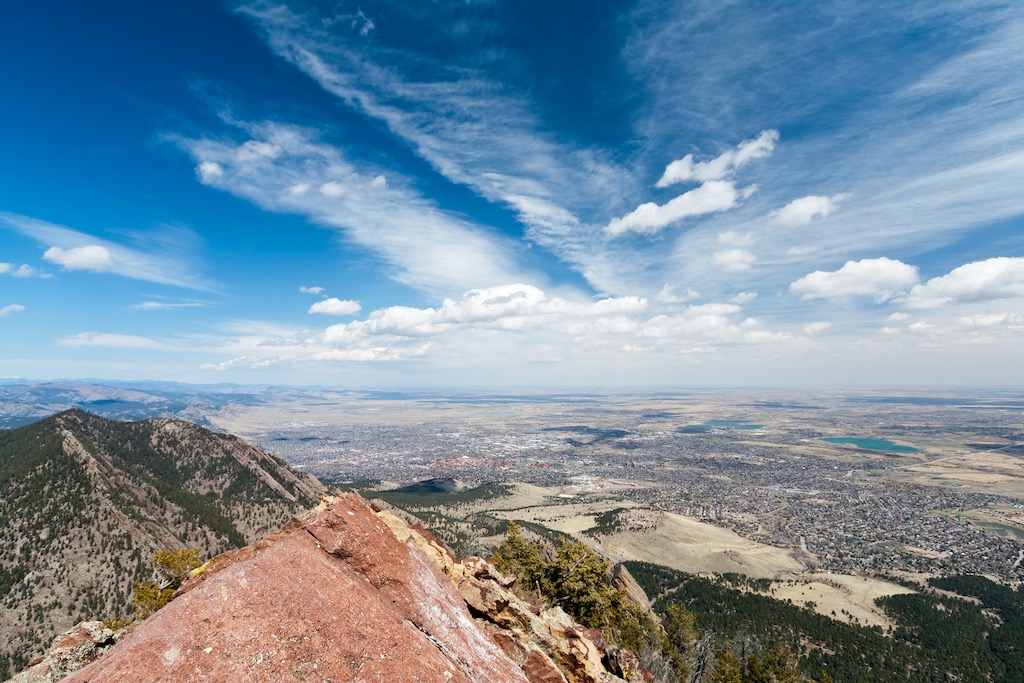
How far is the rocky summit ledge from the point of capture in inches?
478

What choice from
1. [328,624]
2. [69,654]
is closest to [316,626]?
[328,624]

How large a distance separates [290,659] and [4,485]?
143568mm

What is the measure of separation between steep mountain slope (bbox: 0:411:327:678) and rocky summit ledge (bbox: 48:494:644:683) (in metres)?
89.3

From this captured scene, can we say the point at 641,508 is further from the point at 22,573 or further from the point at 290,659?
the point at 290,659

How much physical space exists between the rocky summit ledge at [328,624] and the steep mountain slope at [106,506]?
89.3 metres

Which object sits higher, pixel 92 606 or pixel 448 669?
pixel 448 669

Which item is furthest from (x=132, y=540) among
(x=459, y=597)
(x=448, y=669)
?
(x=448, y=669)

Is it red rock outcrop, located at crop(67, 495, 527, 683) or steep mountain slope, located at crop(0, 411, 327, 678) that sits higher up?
red rock outcrop, located at crop(67, 495, 527, 683)

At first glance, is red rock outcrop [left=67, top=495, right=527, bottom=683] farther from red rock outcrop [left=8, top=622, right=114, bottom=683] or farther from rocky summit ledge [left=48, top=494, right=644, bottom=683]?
red rock outcrop [left=8, top=622, right=114, bottom=683]

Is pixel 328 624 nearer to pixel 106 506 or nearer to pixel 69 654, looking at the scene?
pixel 69 654

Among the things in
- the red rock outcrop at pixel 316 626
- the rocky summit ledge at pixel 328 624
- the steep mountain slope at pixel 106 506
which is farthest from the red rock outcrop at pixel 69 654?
the steep mountain slope at pixel 106 506

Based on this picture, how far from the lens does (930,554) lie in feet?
495

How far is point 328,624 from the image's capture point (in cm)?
1382

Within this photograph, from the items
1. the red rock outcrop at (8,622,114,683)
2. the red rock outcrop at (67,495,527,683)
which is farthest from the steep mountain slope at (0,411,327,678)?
the red rock outcrop at (67,495,527,683)
